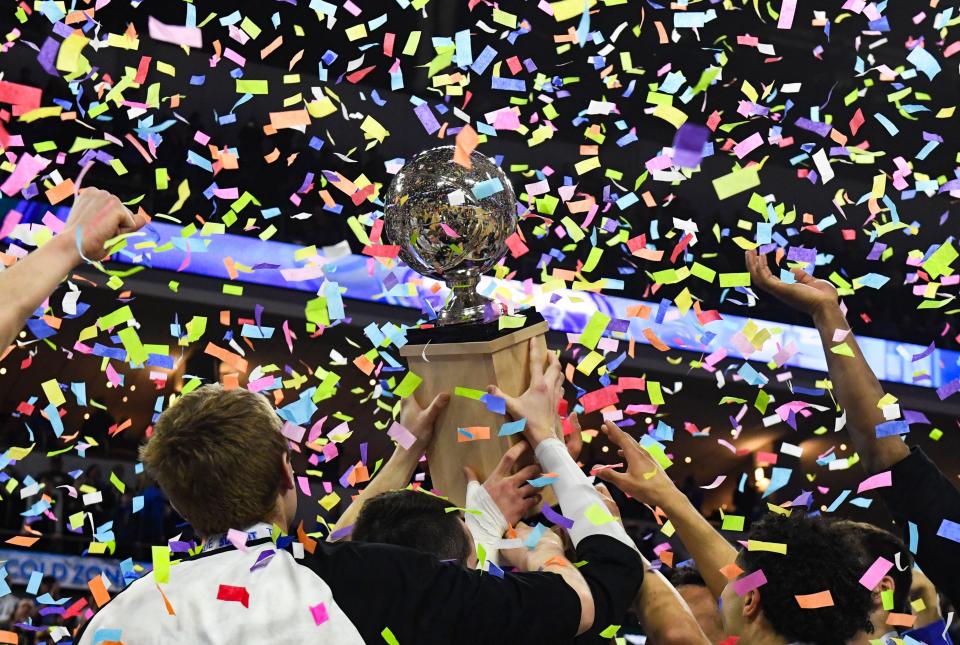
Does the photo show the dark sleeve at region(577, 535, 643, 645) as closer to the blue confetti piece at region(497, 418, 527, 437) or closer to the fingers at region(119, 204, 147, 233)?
the blue confetti piece at region(497, 418, 527, 437)

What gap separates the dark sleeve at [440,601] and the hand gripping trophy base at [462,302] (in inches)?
23.0

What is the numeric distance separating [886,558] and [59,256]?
4.78ft

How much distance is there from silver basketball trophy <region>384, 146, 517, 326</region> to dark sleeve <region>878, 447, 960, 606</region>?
86 centimetres

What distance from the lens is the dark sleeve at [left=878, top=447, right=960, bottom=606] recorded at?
182cm

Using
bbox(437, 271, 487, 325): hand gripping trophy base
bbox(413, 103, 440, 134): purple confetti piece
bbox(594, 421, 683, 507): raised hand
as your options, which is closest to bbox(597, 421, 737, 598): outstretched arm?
bbox(594, 421, 683, 507): raised hand

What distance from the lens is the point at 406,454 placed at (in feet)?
6.72

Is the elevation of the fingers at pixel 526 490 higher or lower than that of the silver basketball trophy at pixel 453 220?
lower

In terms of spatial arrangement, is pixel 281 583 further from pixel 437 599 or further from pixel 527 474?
pixel 527 474

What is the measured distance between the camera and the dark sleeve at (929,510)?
182 centimetres

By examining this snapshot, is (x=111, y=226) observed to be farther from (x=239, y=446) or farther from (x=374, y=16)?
(x=374, y=16)

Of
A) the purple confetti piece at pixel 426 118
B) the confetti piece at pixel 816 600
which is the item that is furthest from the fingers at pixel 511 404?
the purple confetti piece at pixel 426 118

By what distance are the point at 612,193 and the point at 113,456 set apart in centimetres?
492

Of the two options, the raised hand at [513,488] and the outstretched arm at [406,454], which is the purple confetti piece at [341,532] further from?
the raised hand at [513,488]

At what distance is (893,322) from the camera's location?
422 inches
